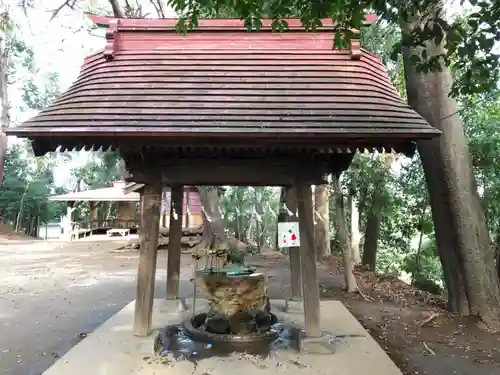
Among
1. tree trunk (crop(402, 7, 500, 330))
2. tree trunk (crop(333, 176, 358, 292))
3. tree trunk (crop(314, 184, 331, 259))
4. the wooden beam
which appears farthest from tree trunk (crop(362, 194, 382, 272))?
the wooden beam

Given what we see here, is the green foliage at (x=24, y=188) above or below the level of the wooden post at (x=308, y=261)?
above

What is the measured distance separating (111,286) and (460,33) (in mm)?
8860

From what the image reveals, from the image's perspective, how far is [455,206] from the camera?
21.9 feet

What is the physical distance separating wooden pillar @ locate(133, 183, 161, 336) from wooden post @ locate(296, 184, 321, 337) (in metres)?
1.61

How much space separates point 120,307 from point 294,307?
3.21 metres

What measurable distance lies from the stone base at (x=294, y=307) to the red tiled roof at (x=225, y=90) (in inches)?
123

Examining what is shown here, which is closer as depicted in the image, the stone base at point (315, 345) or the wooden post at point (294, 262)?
the stone base at point (315, 345)

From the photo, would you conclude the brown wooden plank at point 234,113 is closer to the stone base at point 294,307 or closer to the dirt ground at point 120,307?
the dirt ground at point 120,307

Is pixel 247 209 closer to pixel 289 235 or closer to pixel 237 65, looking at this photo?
pixel 289 235

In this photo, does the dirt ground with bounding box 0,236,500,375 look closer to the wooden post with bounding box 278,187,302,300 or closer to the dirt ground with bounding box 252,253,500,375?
the dirt ground with bounding box 252,253,500,375

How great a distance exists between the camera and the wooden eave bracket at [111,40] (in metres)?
5.59

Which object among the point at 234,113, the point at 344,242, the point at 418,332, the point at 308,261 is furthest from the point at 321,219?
the point at 234,113

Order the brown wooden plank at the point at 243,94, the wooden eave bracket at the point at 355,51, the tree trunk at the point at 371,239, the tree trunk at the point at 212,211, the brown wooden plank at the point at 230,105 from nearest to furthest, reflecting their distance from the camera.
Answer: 1. the brown wooden plank at the point at 230,105
2. the brown wooden plank at the point at 243,94
3. the wooden eave bracket at the point at 355,51
4. the tree trunk at the point at 371,239
5. the tree trunk at the point at 212,211

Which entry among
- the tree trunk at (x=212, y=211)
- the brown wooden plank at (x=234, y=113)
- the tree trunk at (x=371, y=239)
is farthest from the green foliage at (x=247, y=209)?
the brown wooden plank at (x=234, y=113)
